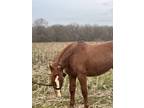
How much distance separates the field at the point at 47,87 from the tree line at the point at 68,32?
34 millimetres

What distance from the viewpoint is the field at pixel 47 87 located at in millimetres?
1564

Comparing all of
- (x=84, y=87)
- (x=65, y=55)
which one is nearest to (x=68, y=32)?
(x=65, y=55)

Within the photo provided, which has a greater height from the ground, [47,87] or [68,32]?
[68,32]

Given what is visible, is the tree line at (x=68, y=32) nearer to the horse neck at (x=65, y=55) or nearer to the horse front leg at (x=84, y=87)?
the horse neck at (x=65, y=55)

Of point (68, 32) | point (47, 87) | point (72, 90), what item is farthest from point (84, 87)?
point (68, 32)

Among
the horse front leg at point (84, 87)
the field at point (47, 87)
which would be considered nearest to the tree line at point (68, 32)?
the field at point (47, 87)

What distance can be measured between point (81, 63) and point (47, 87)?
225mm

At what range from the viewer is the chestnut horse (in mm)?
1582

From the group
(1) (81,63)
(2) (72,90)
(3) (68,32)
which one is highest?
(3) (68,32)

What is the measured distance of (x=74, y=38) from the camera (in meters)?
1.59

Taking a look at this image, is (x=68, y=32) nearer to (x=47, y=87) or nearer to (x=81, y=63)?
(x=81, y=63)

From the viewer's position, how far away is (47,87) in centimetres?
157
